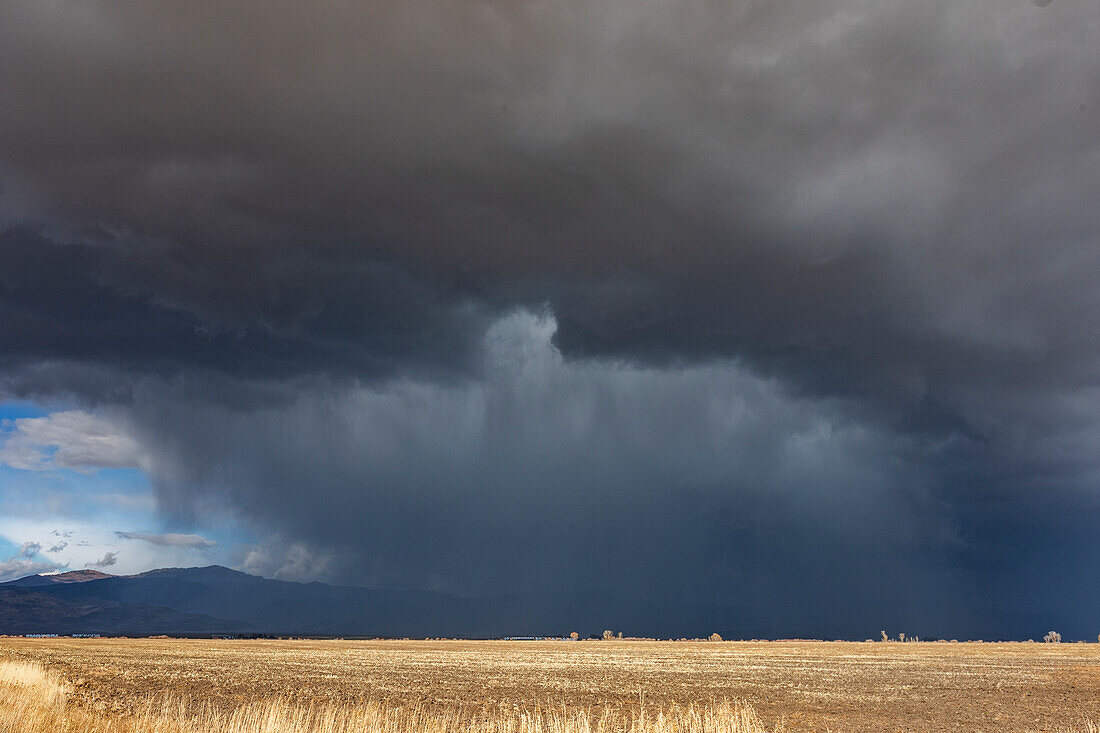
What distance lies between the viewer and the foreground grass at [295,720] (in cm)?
2522

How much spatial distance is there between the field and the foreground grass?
121 mm

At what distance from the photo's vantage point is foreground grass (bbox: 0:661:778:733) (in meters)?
25.2

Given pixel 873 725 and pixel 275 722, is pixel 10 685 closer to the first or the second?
pixel 275 722

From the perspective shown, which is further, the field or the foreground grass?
the field

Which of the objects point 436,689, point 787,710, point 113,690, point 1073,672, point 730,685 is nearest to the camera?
point 787,710

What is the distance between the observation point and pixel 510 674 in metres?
61.1

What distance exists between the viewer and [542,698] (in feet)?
138

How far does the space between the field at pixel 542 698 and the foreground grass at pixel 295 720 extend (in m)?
→ 0.12

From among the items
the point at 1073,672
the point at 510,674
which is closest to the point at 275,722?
the point at 510,674

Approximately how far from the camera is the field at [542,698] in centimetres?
2831

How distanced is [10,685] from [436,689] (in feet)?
71.2

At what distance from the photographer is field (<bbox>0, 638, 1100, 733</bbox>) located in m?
28.3

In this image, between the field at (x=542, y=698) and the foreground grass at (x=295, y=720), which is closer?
the foreground grass at (x=295, y=720)

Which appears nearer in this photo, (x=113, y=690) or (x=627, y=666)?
(x=113, y=690)
